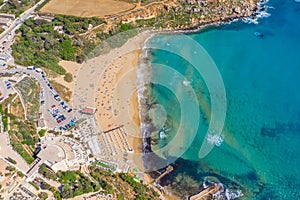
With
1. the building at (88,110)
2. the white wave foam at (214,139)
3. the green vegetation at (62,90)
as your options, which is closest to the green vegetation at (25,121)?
the green vegetation at (62,90)

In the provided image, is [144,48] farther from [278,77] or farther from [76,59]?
[278,77]

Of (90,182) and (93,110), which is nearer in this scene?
(90,182)

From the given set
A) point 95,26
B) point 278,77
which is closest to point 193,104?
point 278,77

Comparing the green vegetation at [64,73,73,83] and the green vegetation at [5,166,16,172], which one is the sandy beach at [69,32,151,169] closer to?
the green vegetation at [64,73,73,83]

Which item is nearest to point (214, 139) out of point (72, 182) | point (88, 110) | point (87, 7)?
point (88, 110)

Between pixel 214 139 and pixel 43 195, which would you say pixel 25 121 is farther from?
pixel 214 139

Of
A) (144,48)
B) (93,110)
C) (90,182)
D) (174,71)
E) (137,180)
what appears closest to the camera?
(90,182)

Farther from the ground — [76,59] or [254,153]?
[76,59]
